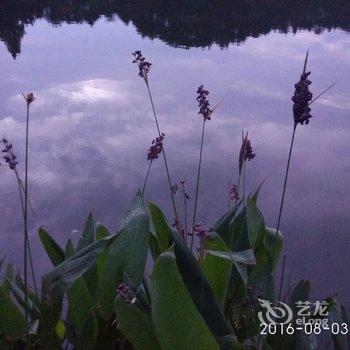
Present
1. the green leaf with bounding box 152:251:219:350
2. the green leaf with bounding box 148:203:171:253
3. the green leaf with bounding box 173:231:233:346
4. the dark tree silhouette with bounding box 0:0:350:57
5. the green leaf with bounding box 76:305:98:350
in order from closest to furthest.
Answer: the green leaf with bounding box 152:251:219:350 → the green leaf with bounding box 173:231:233:346 → the green leaf with bounding box 76:305:98:350 → the green leaf with bounding box 148:203:171:253 → the dark tree silhouette with bounding box 0:0:350:57

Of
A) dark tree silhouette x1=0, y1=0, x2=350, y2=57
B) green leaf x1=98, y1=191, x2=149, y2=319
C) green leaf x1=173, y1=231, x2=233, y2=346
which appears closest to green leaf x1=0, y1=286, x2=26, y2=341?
green leaf x1=98, y1=191, x2=149, y2=319

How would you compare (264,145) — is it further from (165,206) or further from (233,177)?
(165,206)

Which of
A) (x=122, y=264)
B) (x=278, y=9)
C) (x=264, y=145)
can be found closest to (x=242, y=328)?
(x=122, y=264)

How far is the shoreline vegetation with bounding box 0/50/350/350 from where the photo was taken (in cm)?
75

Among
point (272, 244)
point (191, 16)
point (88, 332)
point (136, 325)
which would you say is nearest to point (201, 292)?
point (136, 325)

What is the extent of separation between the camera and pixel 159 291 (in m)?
0.72

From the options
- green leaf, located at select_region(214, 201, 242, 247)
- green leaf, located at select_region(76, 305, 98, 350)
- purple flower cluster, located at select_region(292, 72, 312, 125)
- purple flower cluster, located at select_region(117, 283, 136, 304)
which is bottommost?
green leaf, located at select_region(76, 305, 98, 350)

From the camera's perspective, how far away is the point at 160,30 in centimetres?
394

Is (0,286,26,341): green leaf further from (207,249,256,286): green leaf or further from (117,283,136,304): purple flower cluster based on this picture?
(207,249,256,286): green leaf

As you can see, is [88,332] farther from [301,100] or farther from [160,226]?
[301,100]

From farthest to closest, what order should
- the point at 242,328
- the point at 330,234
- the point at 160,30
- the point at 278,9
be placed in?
the point at 278,9 → the point at 160,30 → the point at 330,234 → the point at 242,328

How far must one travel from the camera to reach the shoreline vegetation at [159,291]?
750mm

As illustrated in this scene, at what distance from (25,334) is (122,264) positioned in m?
0.19

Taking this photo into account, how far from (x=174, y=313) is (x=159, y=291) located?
34 mm
